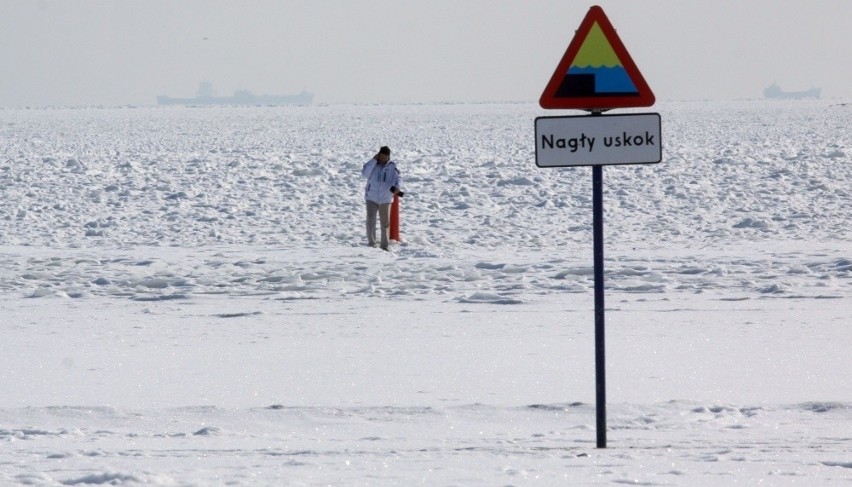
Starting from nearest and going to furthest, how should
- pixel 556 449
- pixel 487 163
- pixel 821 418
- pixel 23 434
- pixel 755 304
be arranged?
1. pixel 556 449
2. pixel 23 434
3. pixel 821 418
4. pixel 755 304
5. pixel 487 163

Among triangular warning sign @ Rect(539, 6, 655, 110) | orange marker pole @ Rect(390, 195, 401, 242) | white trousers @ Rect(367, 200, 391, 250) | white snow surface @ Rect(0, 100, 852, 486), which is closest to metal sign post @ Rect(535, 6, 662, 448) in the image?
triangular warning sign @ Rect(539, 6, 655, 110)

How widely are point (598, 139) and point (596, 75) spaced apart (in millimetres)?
279

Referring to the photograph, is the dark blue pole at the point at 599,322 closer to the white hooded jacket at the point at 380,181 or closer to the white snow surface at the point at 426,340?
the white snow surface at the point at 426,340

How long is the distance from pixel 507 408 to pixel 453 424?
44 centimetres

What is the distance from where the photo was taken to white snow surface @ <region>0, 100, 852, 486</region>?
5.26 m

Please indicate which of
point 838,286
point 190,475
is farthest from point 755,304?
point 190,475

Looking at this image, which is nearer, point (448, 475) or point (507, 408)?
point (448, 475)

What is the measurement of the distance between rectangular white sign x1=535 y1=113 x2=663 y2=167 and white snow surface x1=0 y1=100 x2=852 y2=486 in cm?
127

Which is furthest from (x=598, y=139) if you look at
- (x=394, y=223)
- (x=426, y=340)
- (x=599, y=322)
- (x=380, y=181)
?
(x=394, y=223)

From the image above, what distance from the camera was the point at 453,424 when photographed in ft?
20.5

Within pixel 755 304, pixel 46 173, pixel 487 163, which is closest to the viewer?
pixel 755 304

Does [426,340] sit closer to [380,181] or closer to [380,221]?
[380,221]

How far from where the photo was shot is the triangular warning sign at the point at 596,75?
534cm

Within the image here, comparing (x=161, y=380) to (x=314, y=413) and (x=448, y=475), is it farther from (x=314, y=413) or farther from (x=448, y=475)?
(x=448, y=475)
